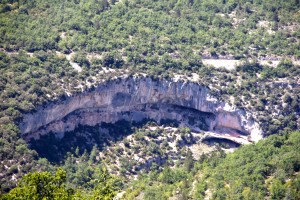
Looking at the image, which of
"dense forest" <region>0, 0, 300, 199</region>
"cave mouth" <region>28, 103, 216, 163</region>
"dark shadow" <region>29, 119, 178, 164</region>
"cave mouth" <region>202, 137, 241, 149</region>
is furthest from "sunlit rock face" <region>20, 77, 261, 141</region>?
"cave mouth" <region>202, 137, 241, 149</region>

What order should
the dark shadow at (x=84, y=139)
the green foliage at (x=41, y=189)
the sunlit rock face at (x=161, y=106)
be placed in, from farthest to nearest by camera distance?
the sunlit rock face at (x=161, y=106) < the dark shadow at (x=84, y=139) < the green foliage at (x=41, y=189)

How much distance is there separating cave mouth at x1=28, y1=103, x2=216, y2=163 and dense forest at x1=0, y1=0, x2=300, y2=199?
1.11ft

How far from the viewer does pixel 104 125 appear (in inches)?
5148

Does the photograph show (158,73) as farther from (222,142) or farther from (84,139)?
(84,139)

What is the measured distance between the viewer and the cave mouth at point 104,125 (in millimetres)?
122812

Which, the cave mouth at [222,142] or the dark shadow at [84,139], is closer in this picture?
the dark shadow at [84,139]

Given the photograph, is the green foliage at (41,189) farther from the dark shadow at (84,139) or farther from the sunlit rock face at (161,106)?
the sunlit rock face at (161,106)

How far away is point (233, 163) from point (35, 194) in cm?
3498

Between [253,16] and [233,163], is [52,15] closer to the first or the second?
[253,16]

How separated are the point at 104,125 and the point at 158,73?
409 inches

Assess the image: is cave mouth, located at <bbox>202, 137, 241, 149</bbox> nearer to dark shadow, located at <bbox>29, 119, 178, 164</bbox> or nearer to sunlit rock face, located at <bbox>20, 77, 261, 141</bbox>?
sunlit rock face, located at <bbox>20, 77, 261, 141</bbox>

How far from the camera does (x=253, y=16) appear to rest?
151125 millimetres

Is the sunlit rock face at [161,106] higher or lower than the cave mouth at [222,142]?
higher

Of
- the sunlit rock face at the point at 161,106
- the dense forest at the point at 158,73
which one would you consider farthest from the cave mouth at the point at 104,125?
the dense forest at the point at 158,73
